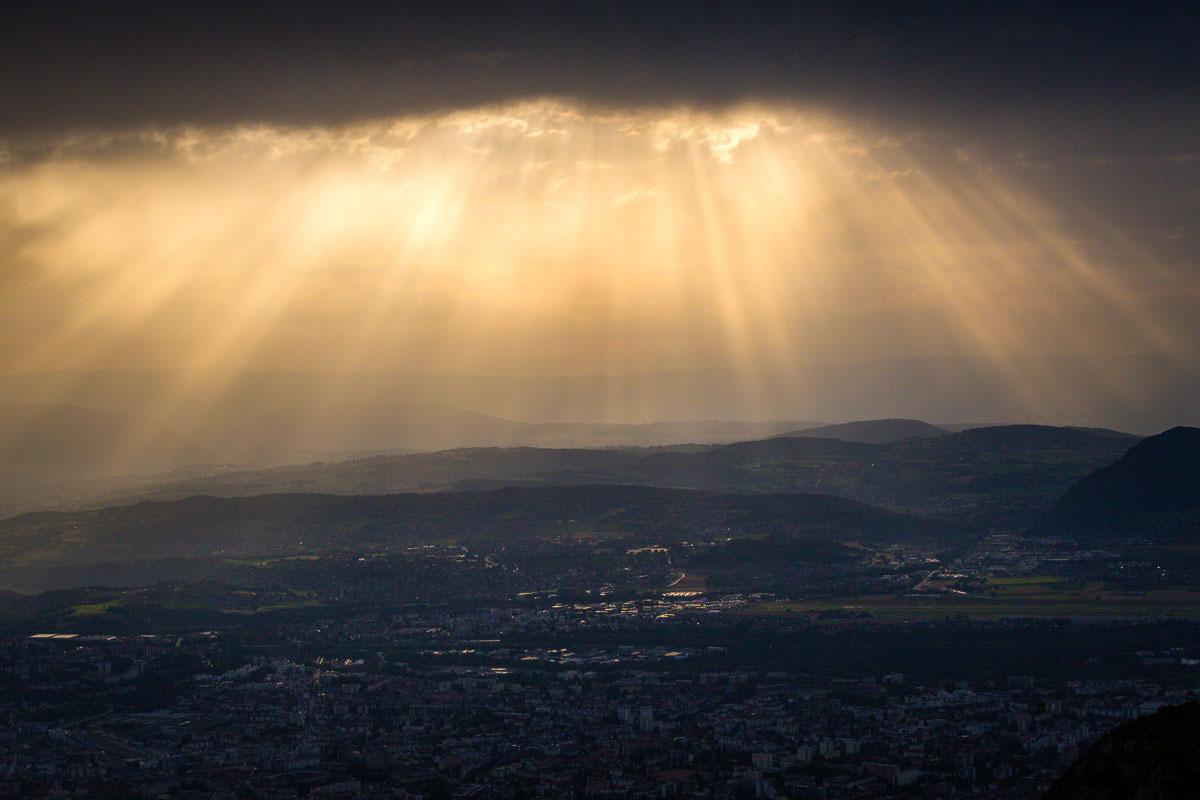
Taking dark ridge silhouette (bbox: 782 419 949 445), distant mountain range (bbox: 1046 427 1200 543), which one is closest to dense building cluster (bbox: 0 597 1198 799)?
distant mountain range (bbox: 1046 427 1200 543)

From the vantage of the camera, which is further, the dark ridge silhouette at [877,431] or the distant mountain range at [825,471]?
the dark ridge silhouette at [877,431]

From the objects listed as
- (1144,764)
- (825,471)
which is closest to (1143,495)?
(825,471)

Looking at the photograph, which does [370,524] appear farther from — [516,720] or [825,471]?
[516,720]

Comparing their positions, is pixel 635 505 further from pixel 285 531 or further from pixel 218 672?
pixel 218 672

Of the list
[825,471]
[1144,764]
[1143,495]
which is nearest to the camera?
[1144,764]

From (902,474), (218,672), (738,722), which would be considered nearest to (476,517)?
(902,474)

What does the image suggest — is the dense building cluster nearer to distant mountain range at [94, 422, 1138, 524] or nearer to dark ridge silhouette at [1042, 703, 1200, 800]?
dark ridge silhouette at [1042, 703, 1200, 800]

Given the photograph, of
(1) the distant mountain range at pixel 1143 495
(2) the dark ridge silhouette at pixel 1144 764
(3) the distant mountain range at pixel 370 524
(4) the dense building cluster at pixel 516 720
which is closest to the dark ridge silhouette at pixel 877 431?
(3) the distant mountain range at pixel 370 524

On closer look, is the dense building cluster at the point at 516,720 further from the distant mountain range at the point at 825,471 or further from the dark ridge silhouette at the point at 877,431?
the dark ridge silhouette at the point at 877,431
